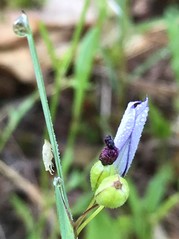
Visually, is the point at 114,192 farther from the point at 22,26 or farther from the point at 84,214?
the point at 22,26

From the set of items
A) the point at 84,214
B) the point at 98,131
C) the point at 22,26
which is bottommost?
the point at 98,131

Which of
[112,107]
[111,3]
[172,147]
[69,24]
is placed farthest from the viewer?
[69,24]

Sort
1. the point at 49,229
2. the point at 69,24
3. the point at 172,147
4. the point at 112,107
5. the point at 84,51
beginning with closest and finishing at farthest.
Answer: the point at 84,51
the point at 49,229
the point at 172,147
the point at 112,107
the point at 69,24

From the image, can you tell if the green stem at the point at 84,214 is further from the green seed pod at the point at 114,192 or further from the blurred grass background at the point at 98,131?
the blurred grass background at the point at 98,131

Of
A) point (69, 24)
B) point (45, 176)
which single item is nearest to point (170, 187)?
point (45, 176)

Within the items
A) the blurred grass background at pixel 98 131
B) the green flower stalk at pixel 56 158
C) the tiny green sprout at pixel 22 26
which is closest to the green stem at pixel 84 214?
the green flower stalk at pixel 56 158

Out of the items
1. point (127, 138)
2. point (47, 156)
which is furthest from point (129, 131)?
point (47, 156)

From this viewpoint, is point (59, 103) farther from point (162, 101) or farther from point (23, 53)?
point (162, 101)
